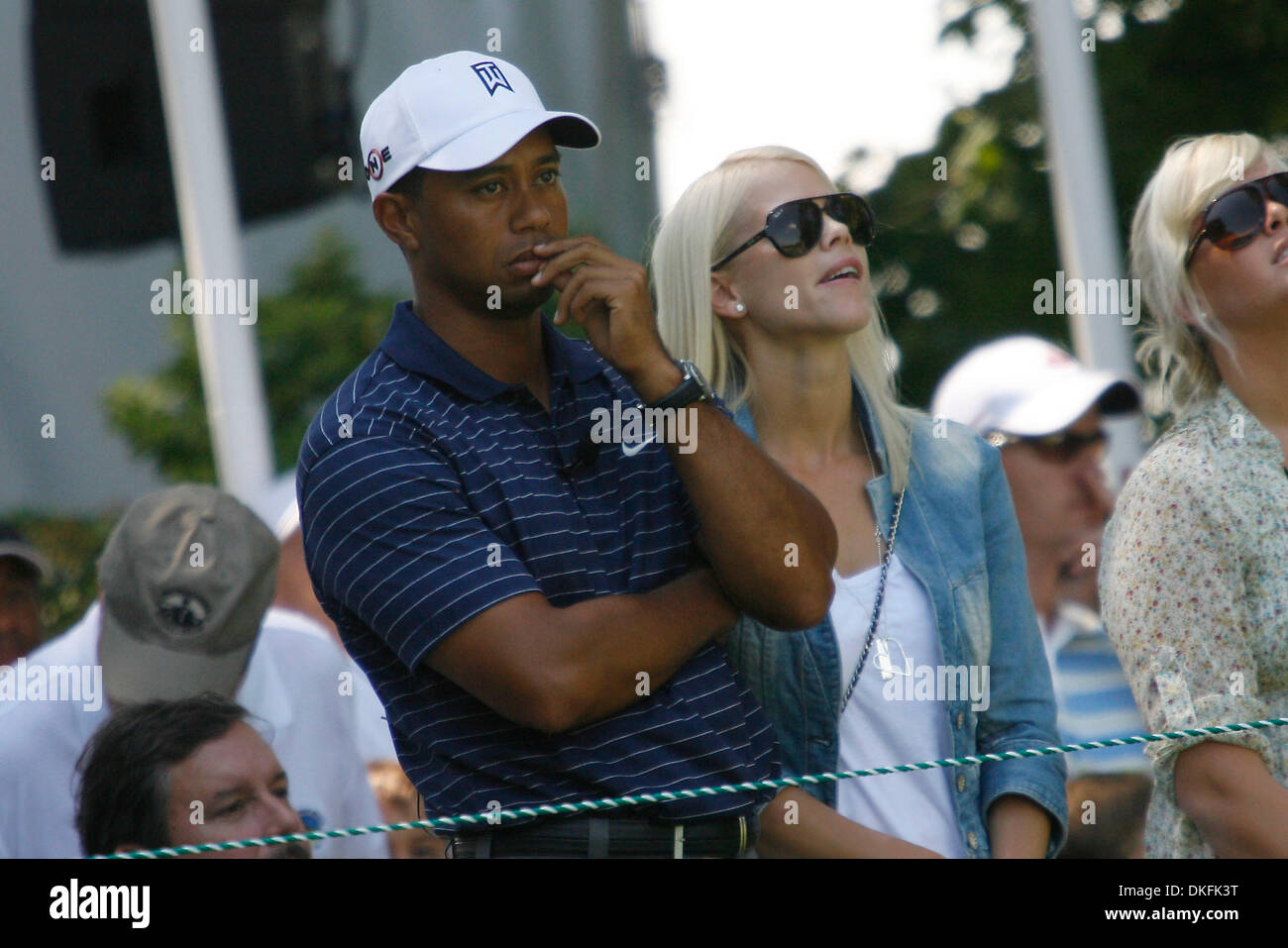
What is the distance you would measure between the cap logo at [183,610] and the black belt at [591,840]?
50.0 inches

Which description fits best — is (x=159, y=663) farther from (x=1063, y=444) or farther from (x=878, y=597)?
(x=1063, y=444)

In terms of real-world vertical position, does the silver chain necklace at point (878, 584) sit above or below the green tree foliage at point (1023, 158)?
below

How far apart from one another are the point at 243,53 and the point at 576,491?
4223 millimetres

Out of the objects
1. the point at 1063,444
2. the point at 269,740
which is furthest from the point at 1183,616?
the point at 1063,444

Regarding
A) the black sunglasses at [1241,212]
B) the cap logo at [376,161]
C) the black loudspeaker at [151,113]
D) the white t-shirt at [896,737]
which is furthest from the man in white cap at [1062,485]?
the black loudspeaker at [151,113]

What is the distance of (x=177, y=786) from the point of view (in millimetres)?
2822

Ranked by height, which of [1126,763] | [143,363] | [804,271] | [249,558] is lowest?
[1126,763]

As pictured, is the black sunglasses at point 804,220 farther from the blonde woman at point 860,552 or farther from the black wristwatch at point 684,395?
the black wristwatch at point 684,395

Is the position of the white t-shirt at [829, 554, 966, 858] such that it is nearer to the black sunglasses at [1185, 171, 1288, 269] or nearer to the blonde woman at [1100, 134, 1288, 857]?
the blonde woman at [1100, 134, 1288, 857]

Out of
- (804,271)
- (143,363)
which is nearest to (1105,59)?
(143,363)
